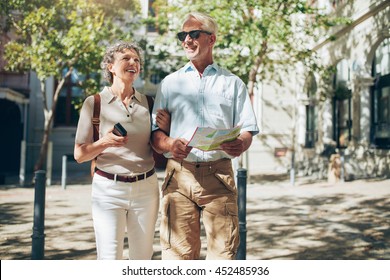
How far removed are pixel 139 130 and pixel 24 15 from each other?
852cm

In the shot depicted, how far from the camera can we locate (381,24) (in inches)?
408

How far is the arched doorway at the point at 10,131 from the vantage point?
1424 centimetres

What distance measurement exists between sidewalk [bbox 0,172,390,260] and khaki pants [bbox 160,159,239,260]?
94 centimetres

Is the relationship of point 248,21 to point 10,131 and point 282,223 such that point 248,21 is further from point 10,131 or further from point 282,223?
point 10,131

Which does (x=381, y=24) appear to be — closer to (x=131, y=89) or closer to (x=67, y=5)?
(x=67, y=5)

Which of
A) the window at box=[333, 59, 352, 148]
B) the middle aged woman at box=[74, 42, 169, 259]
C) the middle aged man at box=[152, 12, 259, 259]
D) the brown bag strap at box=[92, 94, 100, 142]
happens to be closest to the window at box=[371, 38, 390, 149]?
the window at box=[333, 59, 352, 148]

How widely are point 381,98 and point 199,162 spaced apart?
10343 millimetres

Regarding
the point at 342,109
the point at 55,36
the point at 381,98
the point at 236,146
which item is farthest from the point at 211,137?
the point at 342,109

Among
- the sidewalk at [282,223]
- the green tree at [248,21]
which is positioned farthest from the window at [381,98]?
the green tree at [248,21]

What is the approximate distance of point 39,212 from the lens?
3.28 meters

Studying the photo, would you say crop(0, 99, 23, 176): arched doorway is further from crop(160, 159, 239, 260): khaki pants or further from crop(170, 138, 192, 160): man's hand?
crop(170, 138, 192, 160): man's hand

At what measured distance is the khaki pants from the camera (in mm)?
2291
